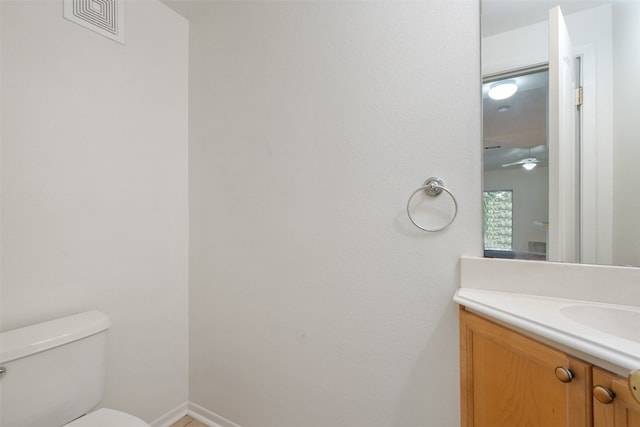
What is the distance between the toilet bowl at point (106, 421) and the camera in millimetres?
989

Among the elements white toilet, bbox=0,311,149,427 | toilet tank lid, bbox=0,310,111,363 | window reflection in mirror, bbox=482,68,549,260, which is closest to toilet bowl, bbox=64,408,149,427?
white toilet, bbox=0,311,149,427

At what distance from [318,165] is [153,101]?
1.05 metres

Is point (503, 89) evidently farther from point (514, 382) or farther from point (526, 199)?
point (514, 382)

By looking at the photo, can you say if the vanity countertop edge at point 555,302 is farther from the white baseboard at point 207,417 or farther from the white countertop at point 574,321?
the white baseboard at point 207,417

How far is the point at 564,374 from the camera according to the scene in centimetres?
60

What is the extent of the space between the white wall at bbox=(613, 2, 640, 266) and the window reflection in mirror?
0.18 meters

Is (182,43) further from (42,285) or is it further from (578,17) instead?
(578,17)

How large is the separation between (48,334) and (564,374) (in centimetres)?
162

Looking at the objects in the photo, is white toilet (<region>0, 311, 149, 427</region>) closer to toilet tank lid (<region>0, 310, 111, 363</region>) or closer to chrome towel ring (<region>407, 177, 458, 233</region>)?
toilet tank lid (<region>0, 310, 111, 363</region>)

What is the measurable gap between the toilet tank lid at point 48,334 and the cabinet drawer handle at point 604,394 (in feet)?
5.24

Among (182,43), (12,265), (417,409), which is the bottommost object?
(417,409)

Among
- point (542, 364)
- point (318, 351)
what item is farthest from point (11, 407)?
point (542, 364)

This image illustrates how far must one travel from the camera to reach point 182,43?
5.49 ft

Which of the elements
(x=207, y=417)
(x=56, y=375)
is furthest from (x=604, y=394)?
(x=207, y=417)
